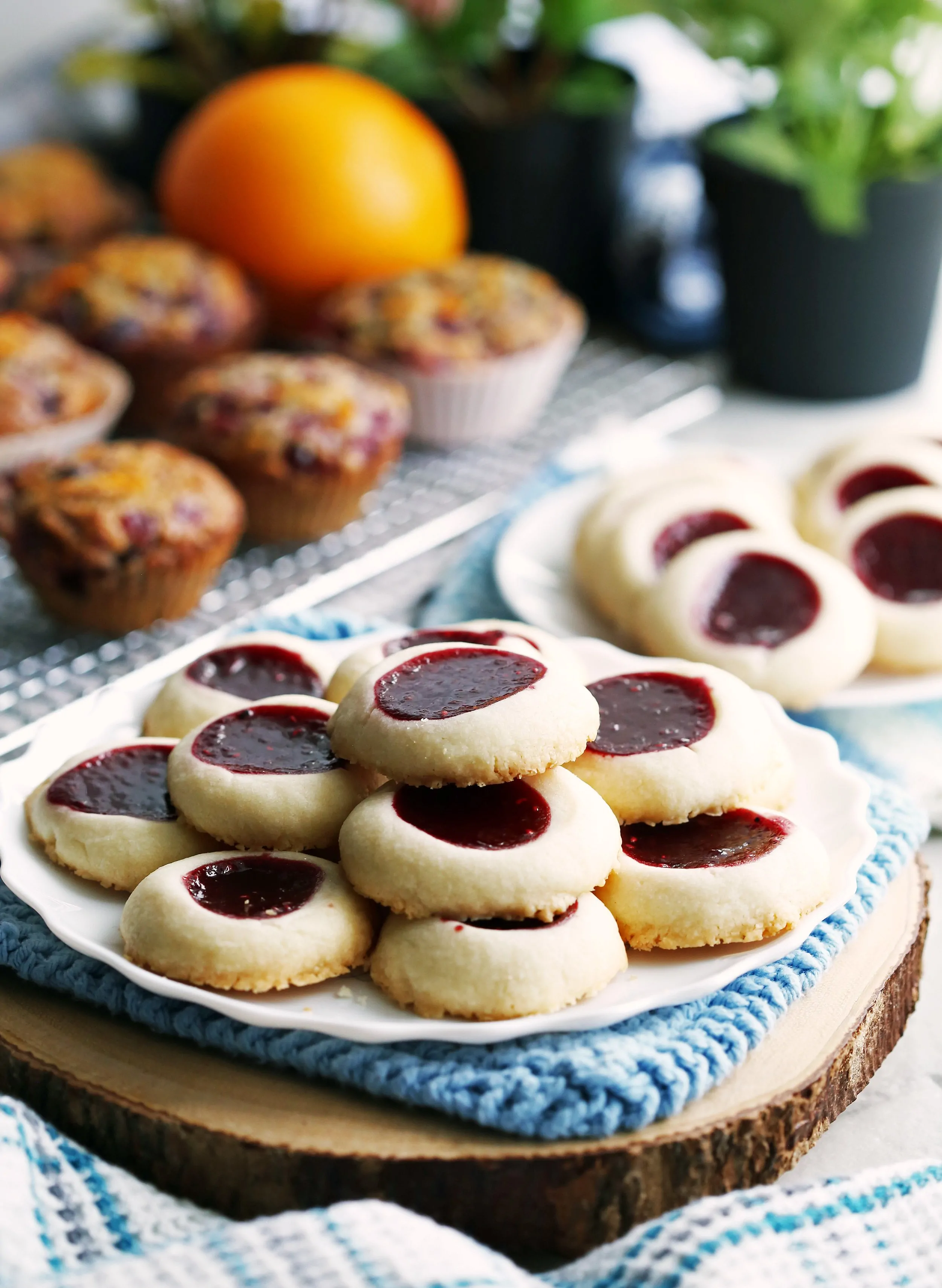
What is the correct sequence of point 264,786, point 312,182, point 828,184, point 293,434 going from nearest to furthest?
point 264,786
point 293,434
point 828,184
point 312,182

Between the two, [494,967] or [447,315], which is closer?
[494,967]

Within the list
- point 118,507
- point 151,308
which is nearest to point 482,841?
point 118,507

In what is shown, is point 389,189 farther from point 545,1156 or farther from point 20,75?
point 545,1156

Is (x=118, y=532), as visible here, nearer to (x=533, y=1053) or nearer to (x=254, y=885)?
Result: (x=254, y=885)

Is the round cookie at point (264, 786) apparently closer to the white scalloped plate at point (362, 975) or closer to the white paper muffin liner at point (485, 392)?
the white scalloped plate at point (362, 975)

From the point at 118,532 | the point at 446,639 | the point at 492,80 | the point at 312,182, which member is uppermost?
the point at 492,80

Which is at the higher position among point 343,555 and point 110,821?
point 110,821

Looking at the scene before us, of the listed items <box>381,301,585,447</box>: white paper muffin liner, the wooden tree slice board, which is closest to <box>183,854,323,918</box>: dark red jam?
the wooden tree slice board
